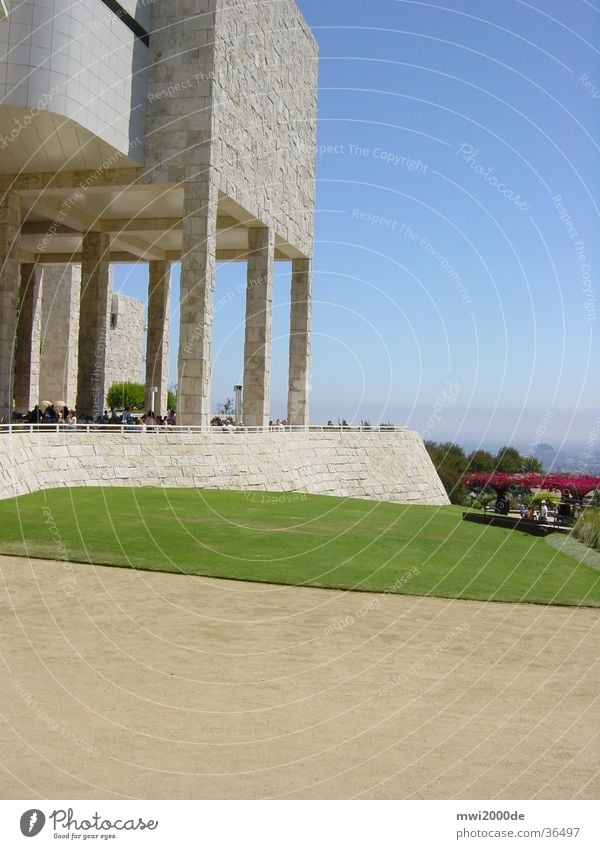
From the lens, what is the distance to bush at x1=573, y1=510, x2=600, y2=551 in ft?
80.8

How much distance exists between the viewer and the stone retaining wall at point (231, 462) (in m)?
25.0

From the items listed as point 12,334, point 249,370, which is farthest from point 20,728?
point 249,370

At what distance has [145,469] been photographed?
28484 millimetres

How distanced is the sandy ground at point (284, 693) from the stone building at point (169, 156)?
72.4 ft

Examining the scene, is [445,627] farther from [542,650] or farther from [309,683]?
[309,683]

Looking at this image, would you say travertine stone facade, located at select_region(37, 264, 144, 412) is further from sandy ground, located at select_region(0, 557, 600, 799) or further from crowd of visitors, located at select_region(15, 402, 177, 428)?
sandy ground, located at select_region(0, 557, 600, 799)

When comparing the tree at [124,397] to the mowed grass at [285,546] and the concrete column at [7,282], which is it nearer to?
Result: the concrete column at [7,282]

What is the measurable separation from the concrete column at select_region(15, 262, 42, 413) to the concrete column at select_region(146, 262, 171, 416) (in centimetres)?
724

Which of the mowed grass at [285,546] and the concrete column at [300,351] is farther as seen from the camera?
the concrete column at [300,351]

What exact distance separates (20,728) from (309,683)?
3.42 metres

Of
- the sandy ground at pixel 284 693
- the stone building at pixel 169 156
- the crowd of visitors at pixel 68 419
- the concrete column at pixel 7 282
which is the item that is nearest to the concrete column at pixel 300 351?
the stone building at pixel 169 156

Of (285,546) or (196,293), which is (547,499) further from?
(285,546)

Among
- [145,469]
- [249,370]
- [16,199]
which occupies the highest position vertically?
[16,199]

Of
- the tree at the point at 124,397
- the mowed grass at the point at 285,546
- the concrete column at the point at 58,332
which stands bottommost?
the mowed grass at the point at 285,546
